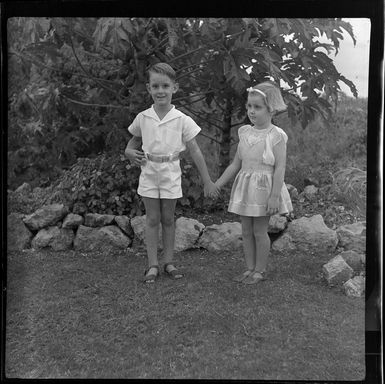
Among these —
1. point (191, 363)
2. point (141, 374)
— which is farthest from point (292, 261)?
point (141, 374)

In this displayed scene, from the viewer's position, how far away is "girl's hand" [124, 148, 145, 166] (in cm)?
295

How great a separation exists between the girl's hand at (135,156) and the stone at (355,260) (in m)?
0.96

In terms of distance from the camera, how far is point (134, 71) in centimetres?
293

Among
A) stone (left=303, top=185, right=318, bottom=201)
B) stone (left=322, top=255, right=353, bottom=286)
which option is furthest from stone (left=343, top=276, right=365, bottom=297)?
stone (left=303, top=185, right=318, bottom=201)

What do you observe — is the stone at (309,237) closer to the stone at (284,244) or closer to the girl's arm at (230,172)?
the stone at (284,244)

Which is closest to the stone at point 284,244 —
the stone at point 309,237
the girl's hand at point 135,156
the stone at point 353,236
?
the stone at point 309,237

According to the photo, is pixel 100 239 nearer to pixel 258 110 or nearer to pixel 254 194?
pixel 254 194

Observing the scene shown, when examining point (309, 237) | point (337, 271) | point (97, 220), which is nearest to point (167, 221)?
point (97, 220)

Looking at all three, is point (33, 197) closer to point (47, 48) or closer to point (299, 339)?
point (47, 48)

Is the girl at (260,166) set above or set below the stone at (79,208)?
above

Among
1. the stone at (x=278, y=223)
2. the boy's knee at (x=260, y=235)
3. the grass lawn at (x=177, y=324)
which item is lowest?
the grass lawn at (x=177, y=324)

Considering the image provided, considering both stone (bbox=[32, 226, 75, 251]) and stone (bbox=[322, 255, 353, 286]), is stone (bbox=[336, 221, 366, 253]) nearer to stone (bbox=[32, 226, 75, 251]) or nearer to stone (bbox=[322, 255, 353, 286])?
stone (bbox=[322, 255, 353, 286])

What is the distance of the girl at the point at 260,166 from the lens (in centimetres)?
292

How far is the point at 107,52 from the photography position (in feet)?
9.55
